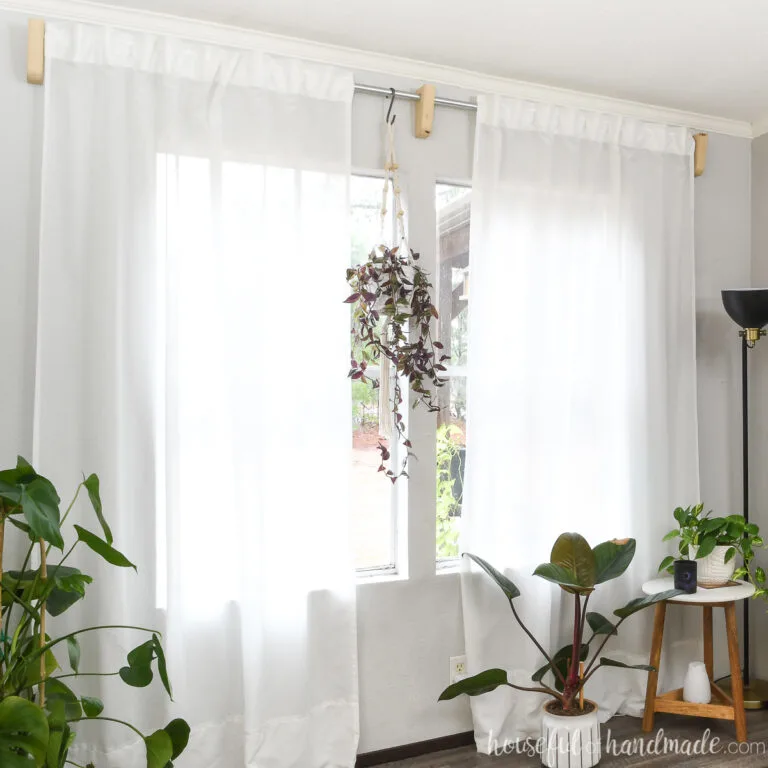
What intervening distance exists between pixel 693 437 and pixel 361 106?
6.02ft

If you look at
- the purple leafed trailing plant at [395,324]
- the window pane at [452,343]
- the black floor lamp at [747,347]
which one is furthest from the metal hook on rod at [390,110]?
the black floor lamp at [747,347]

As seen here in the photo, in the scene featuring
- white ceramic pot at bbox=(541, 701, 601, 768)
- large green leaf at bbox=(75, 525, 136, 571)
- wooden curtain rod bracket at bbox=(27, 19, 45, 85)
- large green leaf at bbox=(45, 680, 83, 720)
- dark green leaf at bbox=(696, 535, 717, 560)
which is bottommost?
white ceramic pot at bbox=(541, 701, 601, 768)

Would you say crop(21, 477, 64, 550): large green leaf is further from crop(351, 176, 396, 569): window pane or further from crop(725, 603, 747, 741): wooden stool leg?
crop(725, 603, 747, 741): wooden stool leg

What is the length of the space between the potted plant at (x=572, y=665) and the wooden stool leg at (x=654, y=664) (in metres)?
0.18

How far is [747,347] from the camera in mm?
3180

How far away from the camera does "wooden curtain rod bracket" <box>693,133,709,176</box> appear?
3.13m

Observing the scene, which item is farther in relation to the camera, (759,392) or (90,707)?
(759,392)

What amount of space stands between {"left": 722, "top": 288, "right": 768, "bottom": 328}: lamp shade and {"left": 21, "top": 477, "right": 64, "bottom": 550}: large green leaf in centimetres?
253

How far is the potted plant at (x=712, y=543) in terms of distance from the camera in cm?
279

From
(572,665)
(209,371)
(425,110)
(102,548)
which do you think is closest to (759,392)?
(572,665)

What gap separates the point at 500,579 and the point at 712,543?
82cm

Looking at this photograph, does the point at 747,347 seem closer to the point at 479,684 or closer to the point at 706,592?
the point at 706,592

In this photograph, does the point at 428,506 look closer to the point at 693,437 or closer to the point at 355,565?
the point at 355,565

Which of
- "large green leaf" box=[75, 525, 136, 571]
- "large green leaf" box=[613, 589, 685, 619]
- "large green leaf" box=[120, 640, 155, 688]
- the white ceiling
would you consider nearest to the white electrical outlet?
"large green leaf" box=[613, 589, 685, 619]
